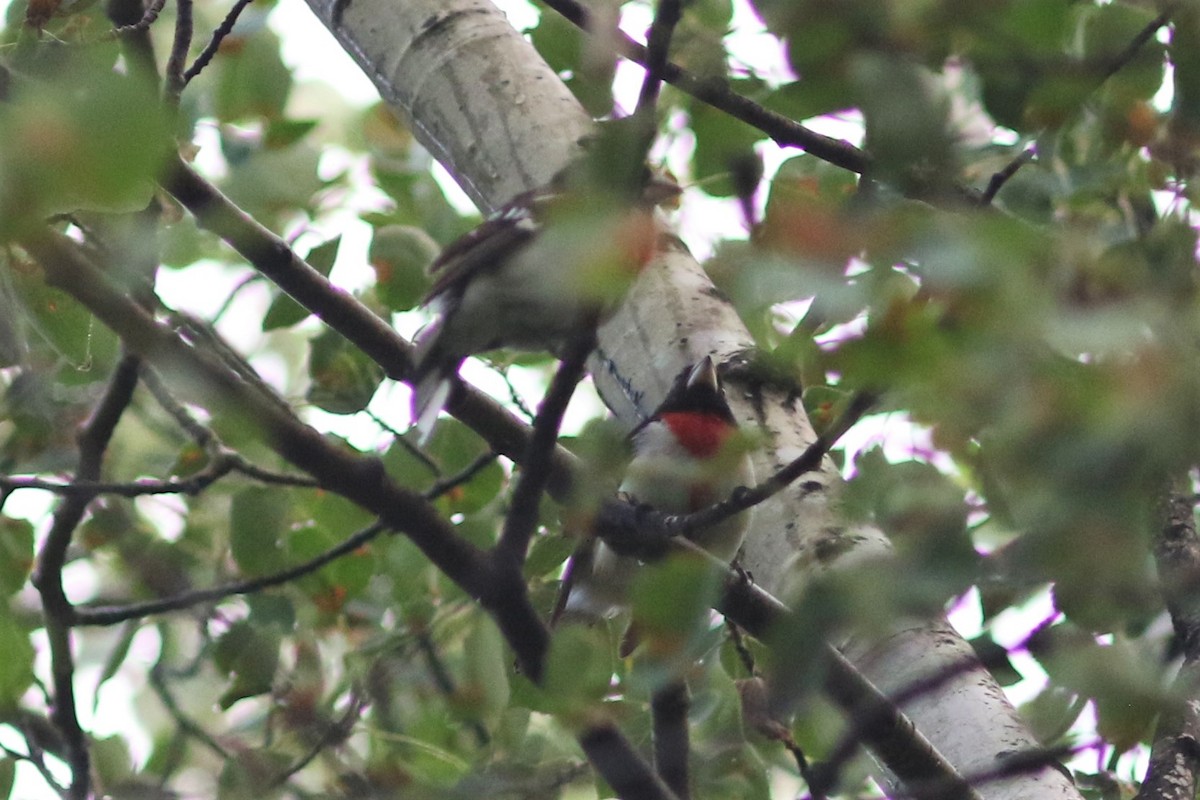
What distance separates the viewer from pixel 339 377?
3361 mm

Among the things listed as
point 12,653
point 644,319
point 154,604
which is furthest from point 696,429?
point 12,653

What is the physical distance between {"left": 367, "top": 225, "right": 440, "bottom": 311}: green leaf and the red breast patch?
28.9 inches

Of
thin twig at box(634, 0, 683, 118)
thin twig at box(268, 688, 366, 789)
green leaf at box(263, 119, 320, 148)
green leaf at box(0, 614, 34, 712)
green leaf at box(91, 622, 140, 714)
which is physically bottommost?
green leaf at box(0, 614, 34, 712)

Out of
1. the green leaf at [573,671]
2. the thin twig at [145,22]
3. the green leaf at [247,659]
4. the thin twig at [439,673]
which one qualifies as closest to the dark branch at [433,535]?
the green leaf at [573,671]

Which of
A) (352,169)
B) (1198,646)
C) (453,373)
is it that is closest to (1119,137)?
(1198,646)

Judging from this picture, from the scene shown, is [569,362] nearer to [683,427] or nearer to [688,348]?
[688,348]

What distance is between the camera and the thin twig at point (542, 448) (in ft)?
4.92

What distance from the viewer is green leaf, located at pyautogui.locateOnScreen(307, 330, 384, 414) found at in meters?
3.22

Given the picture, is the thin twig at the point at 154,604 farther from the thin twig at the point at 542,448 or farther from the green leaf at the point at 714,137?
the thin twig at the point at 542,448

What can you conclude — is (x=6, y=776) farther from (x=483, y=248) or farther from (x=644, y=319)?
(x=644, y=319)

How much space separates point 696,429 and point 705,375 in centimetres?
55

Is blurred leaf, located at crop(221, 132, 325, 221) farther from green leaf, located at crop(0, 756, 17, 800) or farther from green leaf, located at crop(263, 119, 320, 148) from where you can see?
green leaf, located at crop(0, 756, 17, 800)

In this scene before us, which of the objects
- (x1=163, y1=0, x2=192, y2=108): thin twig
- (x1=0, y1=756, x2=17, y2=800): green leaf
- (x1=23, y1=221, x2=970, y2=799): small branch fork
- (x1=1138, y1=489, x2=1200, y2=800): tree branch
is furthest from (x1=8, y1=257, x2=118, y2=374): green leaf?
(x1=1138, y1=489, x2=1200, y2=800): tree branch

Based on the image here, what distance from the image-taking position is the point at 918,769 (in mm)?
2137
